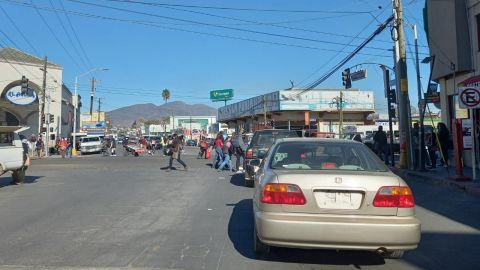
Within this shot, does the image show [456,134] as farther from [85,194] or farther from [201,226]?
[85,194]

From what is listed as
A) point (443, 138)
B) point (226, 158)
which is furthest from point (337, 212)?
point (226, 158)

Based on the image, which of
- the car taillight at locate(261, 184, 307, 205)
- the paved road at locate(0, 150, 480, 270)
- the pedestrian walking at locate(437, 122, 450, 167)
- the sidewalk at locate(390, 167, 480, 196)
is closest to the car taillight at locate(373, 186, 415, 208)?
the car taillight at locate(261, 184, 307, 205)

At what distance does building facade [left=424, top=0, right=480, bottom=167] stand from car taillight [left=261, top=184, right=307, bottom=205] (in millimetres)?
12264

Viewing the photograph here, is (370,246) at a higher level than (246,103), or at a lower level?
lower

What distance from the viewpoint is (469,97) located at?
12.7 meters

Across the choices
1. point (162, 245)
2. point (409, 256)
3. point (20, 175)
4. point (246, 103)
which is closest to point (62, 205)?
point (162, 245)

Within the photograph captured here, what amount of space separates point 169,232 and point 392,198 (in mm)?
3785

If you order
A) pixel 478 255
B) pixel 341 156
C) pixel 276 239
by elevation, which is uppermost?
pixel 341 156

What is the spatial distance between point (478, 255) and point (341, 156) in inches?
87.8

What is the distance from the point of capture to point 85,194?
12641mm

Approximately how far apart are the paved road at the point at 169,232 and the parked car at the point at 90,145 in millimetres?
34420

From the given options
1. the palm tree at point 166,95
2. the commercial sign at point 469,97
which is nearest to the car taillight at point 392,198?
the commercial sign at point 469,97

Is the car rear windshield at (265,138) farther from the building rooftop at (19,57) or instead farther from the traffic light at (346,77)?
the building rooftop at (19,57)

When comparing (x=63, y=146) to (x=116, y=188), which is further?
(x=63, y=146)
